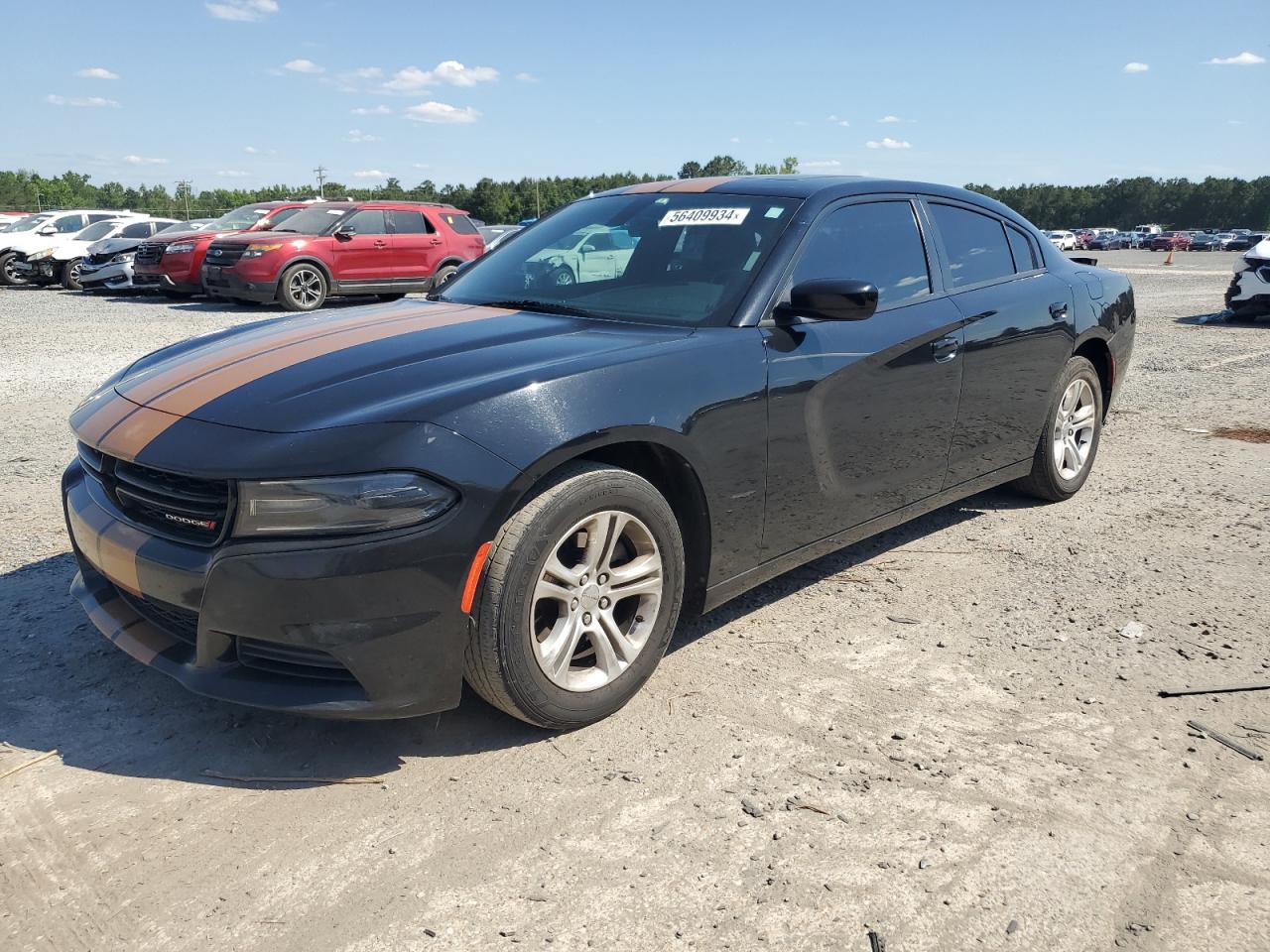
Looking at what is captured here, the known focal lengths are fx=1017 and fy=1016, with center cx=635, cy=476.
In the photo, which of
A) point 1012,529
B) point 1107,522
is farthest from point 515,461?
point 1107,522

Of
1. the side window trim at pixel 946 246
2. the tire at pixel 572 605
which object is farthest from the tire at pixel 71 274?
the tire at pixel 572 605

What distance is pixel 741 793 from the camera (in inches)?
102

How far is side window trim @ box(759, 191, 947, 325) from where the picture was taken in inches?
136

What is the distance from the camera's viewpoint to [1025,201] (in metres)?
124

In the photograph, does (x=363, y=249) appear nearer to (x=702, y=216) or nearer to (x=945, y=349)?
(x=702, y=216)

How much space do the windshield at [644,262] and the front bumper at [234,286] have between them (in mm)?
11478

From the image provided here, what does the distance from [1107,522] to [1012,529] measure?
50 centimetres

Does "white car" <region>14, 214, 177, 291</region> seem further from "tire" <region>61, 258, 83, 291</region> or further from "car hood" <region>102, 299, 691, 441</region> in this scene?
"car hood" <region>102, 299, 691, 441</region>

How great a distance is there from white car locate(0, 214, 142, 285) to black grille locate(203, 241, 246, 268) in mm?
8313

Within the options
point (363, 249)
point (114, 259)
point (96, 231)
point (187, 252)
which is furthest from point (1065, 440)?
point (96, 231)

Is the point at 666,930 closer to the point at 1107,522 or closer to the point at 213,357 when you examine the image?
the point at 213,357

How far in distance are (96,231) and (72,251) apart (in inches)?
26.6

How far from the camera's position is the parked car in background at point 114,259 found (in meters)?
19.0

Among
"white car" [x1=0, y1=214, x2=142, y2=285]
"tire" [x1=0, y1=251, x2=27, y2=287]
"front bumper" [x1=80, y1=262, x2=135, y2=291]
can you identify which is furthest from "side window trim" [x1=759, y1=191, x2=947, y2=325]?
"tire" [x1=0, y1=251, x2=27, y2=287]
